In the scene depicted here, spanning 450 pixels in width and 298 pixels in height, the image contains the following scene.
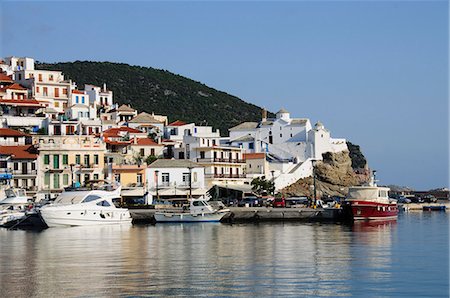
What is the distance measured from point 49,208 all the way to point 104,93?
62.5m

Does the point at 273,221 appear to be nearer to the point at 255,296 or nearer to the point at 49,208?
the point at 49,208

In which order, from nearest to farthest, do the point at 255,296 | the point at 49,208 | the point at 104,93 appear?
the point at 255,296 → the point at 49,208 → the point at 104,93

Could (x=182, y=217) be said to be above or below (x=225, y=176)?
below

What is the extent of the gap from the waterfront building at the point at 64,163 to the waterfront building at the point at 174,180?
5.58 m

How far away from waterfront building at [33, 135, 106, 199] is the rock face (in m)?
26.2

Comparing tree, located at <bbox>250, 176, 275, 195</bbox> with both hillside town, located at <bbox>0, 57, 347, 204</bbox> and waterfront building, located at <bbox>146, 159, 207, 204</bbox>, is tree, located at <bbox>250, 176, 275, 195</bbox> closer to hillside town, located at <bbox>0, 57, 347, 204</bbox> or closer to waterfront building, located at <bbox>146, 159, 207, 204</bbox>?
Result: hillside town, located at <bbox>0, 57, 347, 204</bbox>

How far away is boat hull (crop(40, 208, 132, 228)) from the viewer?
64.8m

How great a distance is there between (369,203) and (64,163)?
2872 centimetres

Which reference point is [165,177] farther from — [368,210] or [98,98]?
[98,98]

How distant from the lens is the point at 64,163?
80188 millimetres

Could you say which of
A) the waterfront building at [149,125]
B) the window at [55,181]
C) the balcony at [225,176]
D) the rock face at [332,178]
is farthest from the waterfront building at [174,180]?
the waterfront building at [149,125]

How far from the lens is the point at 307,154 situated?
106 metres

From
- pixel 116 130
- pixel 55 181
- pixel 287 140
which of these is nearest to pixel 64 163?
pixel 55 181

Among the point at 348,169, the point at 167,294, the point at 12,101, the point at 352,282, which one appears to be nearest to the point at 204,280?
the point at 167,294
